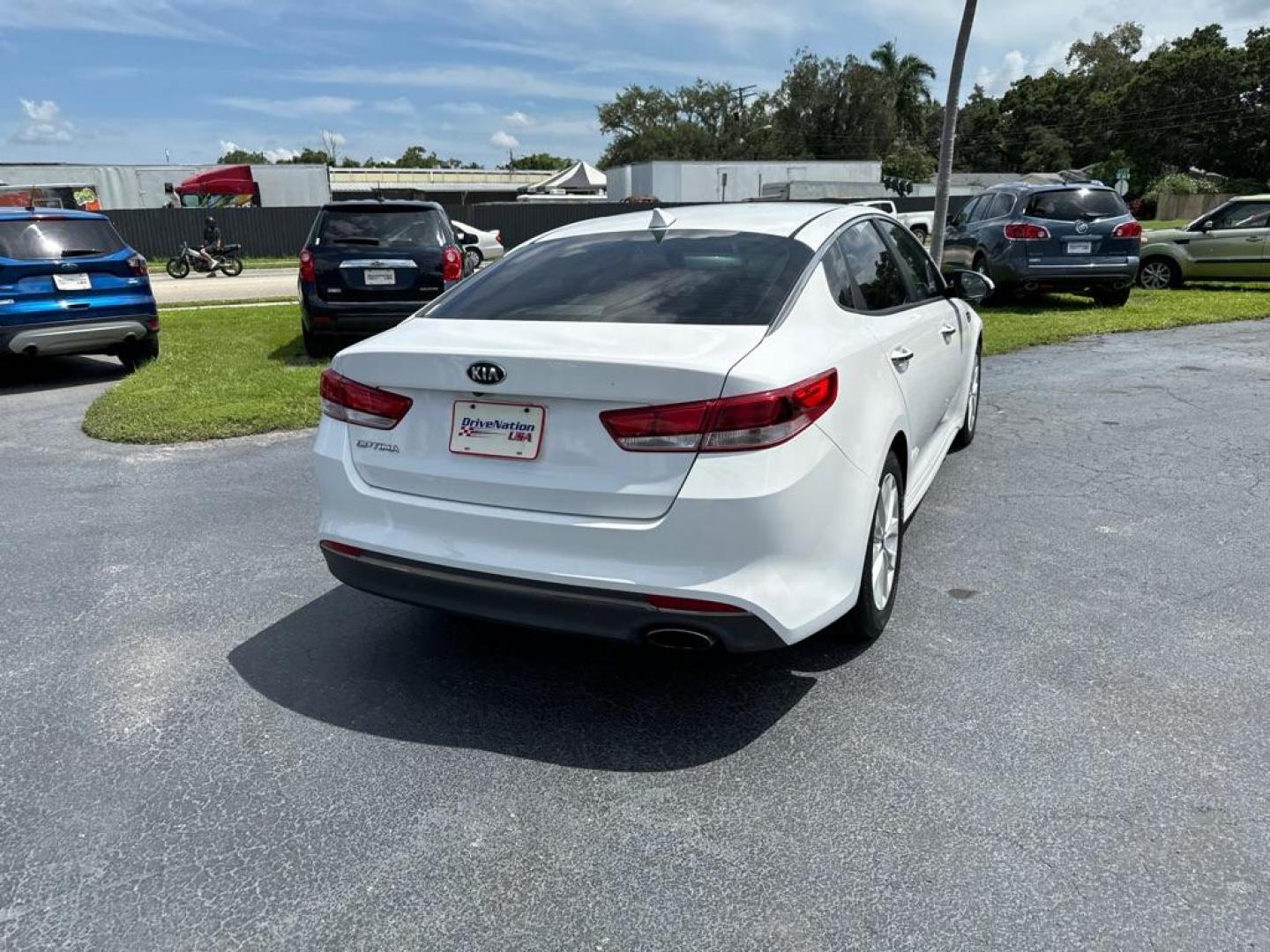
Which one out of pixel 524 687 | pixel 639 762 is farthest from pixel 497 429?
pixel 639 762

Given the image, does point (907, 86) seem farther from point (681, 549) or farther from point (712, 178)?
point (681, 549)

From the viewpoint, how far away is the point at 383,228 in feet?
32.1

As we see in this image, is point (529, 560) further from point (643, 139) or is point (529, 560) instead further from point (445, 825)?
point (643, 139)

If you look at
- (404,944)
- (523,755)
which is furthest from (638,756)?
(404,944)

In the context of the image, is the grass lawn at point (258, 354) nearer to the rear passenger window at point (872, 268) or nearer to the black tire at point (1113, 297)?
the black tire at point (1113, 297)

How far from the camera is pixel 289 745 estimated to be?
9.70 feet

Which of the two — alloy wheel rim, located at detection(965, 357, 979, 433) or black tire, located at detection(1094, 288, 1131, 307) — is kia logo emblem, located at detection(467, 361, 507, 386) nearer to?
alloy wheel rim, located at detection(965, 357, 979, 433)

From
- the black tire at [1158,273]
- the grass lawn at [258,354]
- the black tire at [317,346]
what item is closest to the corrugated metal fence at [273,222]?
the black tire at [1158,273]

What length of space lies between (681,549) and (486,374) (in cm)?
80

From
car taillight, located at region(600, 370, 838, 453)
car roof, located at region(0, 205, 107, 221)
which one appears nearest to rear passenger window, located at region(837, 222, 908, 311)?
car taillight, located at region(600, 370, 838, 453)

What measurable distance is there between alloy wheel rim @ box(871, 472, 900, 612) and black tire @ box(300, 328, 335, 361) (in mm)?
7520

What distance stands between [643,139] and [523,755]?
83058 mm

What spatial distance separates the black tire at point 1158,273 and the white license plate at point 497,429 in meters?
15.6

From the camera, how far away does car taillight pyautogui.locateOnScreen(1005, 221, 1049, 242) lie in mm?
12446
